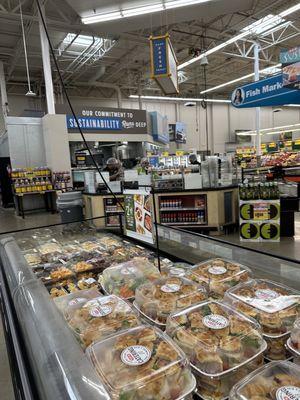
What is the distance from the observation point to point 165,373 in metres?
0.99

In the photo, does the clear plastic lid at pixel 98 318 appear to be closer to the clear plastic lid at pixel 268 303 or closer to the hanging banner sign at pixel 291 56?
the clear plastic lid at pixel 268 303

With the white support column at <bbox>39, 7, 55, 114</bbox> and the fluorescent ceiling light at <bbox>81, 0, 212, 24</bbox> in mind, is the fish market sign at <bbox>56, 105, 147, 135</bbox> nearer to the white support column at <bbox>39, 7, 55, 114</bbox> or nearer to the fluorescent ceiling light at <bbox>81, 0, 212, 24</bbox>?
the white support column at <bbox>39, 7, 55, 114</bbox>

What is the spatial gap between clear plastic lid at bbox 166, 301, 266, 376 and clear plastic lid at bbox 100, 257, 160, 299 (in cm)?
53

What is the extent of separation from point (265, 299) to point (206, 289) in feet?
1.17

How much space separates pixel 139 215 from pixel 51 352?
3.67 feet

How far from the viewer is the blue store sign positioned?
4.93 meters

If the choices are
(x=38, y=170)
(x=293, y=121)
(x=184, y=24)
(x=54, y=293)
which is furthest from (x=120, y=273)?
(x=293, y=121)

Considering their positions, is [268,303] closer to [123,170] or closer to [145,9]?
[145,9]

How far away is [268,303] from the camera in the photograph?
4.58 feet

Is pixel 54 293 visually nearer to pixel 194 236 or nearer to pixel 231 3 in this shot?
pixel 194 236

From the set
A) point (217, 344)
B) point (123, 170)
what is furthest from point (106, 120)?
point (217, 344)

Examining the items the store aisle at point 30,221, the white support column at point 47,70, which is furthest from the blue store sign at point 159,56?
the white support column at point 47,70

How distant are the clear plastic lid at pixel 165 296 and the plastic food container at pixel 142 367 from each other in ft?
0.85

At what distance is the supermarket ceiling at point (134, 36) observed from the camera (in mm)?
7152
